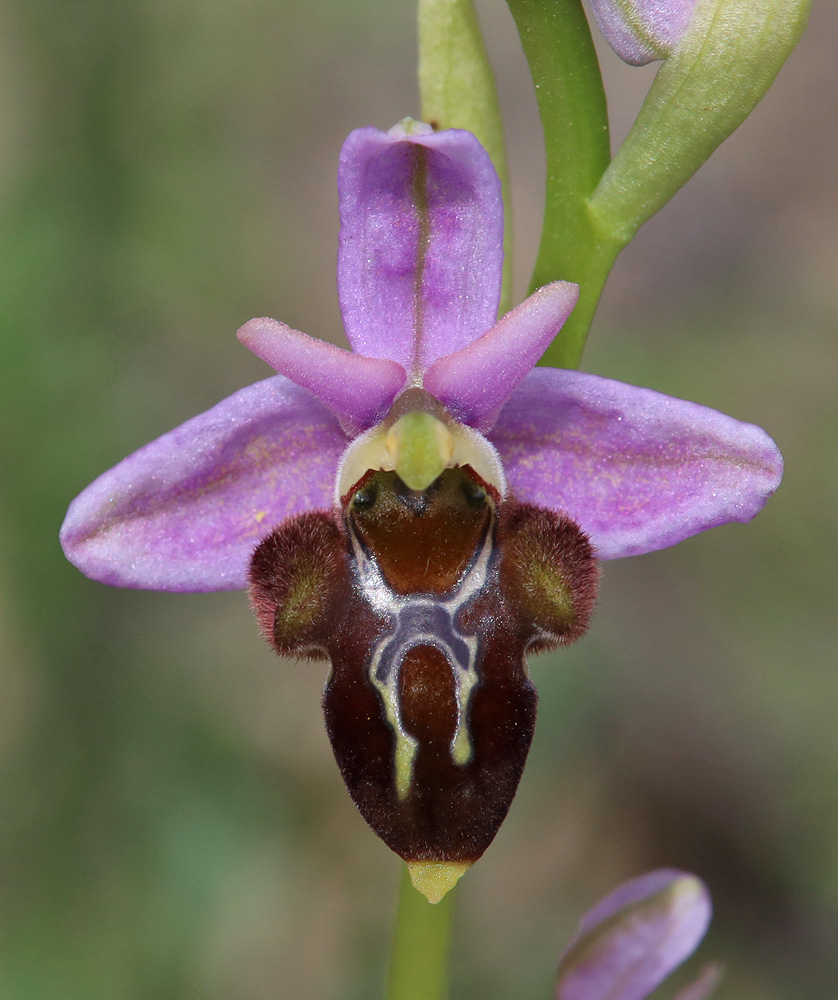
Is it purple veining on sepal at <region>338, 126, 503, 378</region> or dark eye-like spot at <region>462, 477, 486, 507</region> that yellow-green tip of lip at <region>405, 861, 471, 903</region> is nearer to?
dark eye-like spot at <region>462, 477, 486, 507</region>

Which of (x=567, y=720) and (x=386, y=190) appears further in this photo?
(x=567, y=720)

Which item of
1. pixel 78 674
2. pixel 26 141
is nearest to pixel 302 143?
pixel 26 141

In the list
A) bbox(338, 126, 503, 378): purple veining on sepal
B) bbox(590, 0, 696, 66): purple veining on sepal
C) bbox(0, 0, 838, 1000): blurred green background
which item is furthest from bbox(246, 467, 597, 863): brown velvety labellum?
bbox(0, 0, 838, 1000): blurred green background

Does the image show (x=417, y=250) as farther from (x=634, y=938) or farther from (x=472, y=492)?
(x=634, y=938)

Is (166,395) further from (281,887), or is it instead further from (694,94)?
(694,94)

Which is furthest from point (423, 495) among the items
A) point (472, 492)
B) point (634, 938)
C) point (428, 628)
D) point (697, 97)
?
point (634, 938)

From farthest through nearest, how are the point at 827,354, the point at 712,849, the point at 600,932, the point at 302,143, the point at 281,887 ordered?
the point at 302,143, the point at 827,354, the point at 712,849, the point at 281,887, the point at 600,932

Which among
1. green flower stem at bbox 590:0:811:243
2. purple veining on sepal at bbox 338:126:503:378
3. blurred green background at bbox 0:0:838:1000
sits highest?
green flower stem at bbox 590:0:811:243

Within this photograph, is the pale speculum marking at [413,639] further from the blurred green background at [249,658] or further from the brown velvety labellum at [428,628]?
the blurred green background at [249,658]
